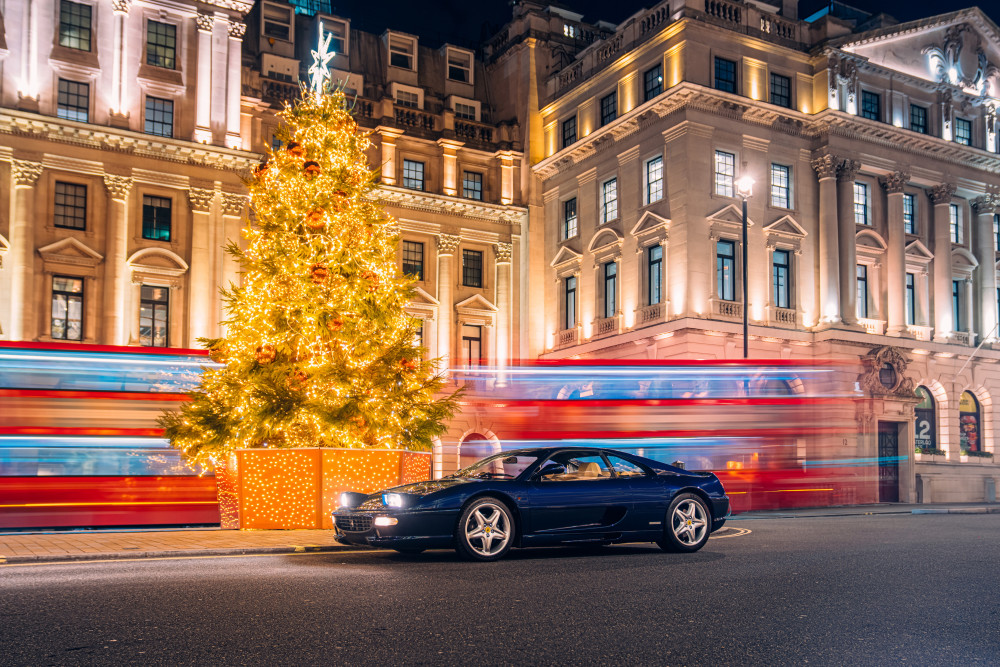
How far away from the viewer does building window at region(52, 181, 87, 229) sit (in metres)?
36.5

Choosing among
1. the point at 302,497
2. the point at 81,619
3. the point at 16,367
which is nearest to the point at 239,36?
the point at 16,367

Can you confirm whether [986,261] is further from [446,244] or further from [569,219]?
[446,244]

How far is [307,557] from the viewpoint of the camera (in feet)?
38.4

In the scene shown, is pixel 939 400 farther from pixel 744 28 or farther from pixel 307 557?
pixel 307 557

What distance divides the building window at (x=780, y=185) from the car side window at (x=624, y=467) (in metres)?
30.1

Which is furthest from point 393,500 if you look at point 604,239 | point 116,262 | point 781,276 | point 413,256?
point 413,256

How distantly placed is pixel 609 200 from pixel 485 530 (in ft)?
107

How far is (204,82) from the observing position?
127 feet

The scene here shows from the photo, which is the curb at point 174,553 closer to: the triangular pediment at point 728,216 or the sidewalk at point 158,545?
the sidewalk at point 158,545

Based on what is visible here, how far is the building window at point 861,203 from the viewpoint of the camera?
41597mm

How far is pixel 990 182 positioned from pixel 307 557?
4340 centimetres

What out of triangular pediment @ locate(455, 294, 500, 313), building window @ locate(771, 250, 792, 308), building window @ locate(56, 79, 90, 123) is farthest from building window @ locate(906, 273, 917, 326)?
building window @ locate(56, 79, 90, 123)

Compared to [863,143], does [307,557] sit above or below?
below

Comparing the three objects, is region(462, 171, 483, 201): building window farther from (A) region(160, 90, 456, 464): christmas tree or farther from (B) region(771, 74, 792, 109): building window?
(A) region(160, 90, 456, 464): christmas tree
